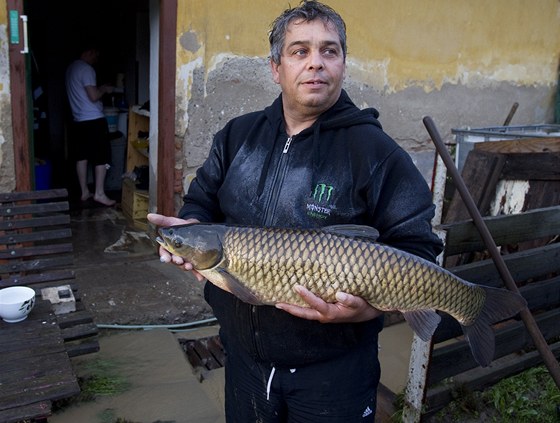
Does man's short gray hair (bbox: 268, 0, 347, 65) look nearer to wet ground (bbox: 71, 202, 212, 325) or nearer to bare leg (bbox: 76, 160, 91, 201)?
wet ground (bbox: 71, 202, 212, 325)

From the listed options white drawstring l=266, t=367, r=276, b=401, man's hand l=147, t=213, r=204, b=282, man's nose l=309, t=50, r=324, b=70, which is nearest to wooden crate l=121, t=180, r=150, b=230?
man's hand l=147, t=213, r=204, b=282

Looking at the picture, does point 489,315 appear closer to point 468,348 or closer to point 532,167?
point 468,348

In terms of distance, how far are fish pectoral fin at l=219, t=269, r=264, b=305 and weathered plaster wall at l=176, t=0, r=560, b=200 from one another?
367 centimetres

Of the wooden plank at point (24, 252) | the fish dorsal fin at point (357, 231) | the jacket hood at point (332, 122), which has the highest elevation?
the jacket hood at point (332, 122)

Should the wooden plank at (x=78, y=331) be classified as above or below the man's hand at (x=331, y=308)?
below

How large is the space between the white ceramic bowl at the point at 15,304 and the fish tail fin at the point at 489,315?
2.11m

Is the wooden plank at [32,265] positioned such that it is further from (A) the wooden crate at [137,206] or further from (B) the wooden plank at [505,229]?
(A) the wooden crate at [137,206]

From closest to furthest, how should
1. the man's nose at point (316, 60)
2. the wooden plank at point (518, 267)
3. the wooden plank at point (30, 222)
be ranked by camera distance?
the man's nose at point (316, 60)
the wooden plank at point (518, 267)
the wooden plank at point (30, 222)

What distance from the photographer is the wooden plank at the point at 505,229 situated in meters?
3.04

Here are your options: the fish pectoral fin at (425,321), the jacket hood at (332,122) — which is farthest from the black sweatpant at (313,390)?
the jacket hood at (332,122)

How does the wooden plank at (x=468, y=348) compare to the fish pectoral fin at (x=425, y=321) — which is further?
the wooden plank at (x=468, y=348)

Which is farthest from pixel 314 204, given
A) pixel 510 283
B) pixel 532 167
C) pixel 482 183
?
pixel 532 167

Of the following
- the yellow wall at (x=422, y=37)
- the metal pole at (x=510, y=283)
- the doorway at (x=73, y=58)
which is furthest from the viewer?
the doorway at (x=73, y=58)

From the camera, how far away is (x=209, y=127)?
18.1 feet
